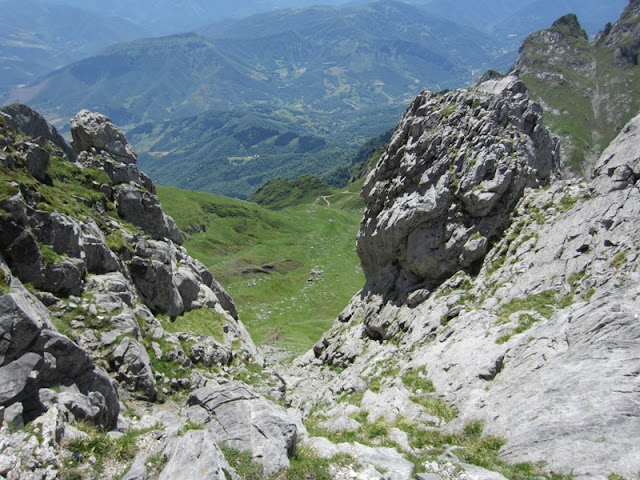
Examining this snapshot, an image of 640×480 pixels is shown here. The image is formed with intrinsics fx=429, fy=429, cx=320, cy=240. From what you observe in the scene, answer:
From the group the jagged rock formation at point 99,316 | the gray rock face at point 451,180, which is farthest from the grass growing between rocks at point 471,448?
the gray rock face at point 451,180

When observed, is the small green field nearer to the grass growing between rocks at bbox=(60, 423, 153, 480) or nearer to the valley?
the valley

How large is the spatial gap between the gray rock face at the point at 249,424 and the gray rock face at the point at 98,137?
33376 mm

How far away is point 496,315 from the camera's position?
2583 centimetres

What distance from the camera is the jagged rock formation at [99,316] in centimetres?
1449

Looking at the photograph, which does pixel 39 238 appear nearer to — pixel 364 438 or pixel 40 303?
pixel 40 303

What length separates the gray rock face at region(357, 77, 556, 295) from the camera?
1355 inches

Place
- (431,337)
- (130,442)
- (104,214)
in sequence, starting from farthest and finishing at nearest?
1. (104,214)
2. (431,337)
3. (130,442)

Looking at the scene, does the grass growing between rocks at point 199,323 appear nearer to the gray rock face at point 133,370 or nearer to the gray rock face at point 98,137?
the gray rock face at point 133,370

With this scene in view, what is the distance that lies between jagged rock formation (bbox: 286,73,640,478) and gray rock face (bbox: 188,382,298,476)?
16.8ft

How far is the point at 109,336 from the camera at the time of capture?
2405 cm

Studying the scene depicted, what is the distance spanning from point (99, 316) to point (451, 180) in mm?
27883

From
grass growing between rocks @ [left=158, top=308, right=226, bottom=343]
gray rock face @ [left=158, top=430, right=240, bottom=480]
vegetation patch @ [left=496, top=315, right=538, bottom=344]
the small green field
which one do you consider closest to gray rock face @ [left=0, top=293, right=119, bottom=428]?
gray rock face @ [left=158, top=430, right=240, bottom=480]

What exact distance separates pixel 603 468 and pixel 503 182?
80.8 ft

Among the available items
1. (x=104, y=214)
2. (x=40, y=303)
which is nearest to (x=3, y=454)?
(x=40, y=303)
